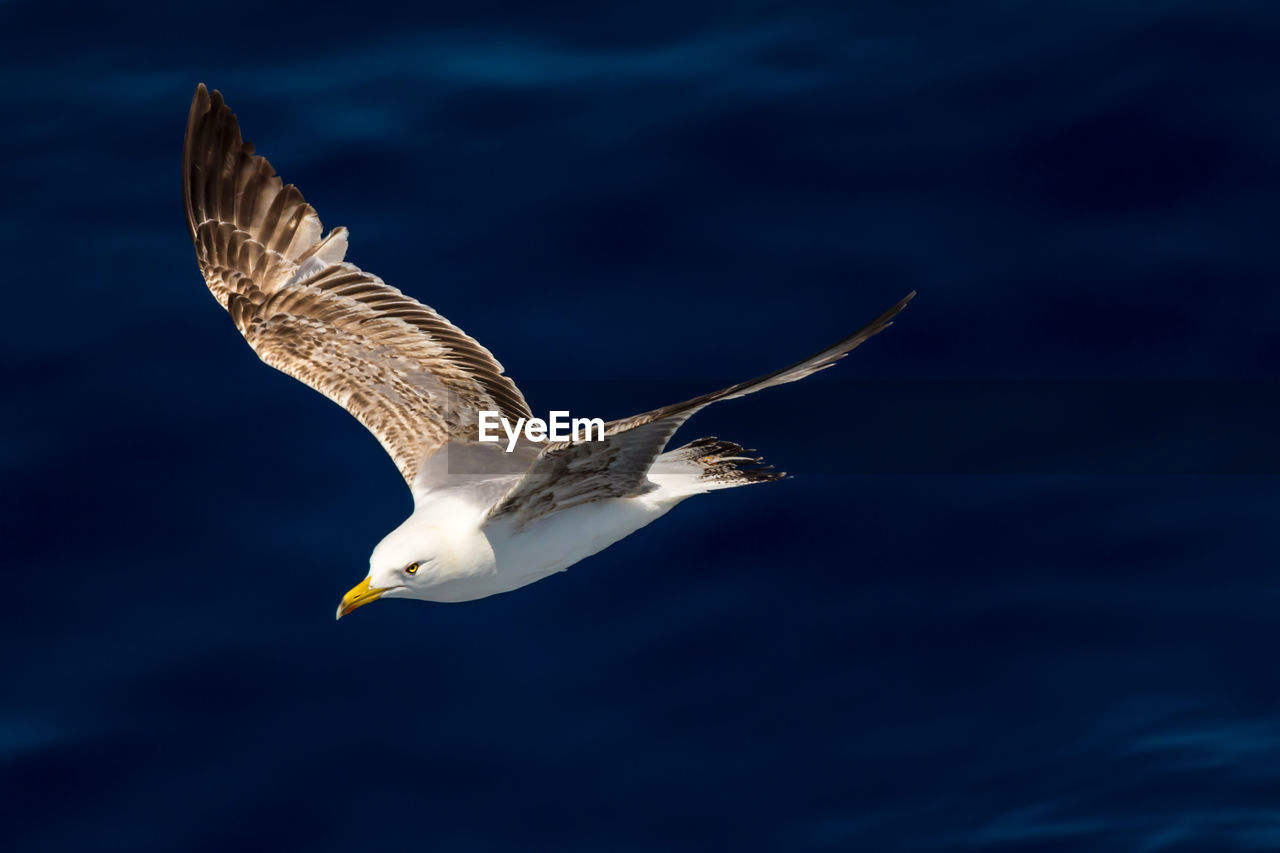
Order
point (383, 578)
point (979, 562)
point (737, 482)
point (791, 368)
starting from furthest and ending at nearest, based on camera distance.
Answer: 1. point (979, 562)
2. point (737, 482)
3. point (383, 578)
4. point (791, 368)

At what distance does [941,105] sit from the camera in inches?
754

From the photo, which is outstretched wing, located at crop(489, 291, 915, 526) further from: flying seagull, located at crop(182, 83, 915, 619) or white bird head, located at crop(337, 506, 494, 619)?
white bird head, located at crop(337, 506, 494, 619)

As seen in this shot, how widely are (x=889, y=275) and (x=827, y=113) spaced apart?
200 cm

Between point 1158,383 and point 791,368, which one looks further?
point 1158,383

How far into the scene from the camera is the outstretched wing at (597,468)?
11.5 m

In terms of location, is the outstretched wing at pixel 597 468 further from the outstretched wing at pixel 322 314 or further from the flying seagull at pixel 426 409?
the outstretched wing at pixel 322 314

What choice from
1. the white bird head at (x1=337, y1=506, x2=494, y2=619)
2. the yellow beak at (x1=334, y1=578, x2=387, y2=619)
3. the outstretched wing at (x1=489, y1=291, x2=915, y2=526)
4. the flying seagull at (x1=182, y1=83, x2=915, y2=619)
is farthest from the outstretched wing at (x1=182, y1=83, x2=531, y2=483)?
the outstretched wing at (x1=489, y1=291, x2=915, y2=526)

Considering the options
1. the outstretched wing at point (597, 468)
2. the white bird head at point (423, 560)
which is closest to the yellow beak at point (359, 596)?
the white bird head at point (423, 560)

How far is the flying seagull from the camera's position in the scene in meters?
12.7

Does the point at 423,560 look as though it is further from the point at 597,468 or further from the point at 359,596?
the point at 597,468

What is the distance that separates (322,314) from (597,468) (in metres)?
3.75

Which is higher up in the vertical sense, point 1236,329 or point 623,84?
point 623,84

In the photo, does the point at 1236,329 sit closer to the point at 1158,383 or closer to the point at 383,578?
the point at 1158,383

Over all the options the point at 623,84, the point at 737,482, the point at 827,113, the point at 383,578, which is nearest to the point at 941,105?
the point at 827,113
